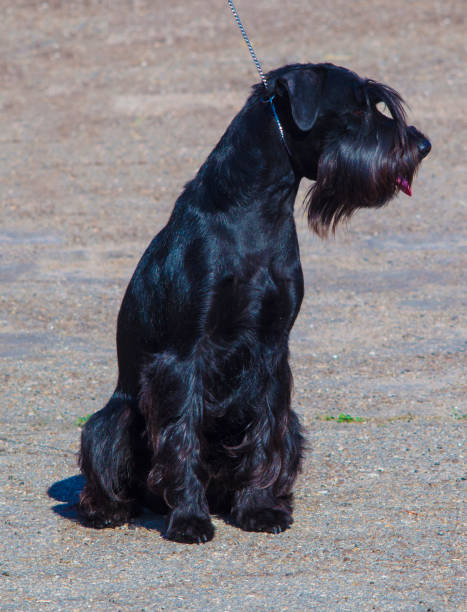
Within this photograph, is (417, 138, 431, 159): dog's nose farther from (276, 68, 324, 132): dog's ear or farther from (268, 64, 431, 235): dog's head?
(276, 68, 324, 132): dog's ear

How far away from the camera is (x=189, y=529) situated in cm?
438

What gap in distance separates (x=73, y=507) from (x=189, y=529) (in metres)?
0.77

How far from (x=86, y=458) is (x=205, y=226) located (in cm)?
122

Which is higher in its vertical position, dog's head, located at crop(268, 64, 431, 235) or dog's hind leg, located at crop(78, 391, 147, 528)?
dog's head, located at crop(268, 64, 431, 235)

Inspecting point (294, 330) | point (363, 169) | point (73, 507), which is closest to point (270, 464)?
point (73, 507)

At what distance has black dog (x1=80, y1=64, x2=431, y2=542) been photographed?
4262 millimetres

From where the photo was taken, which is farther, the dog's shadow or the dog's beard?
the dog's shadow

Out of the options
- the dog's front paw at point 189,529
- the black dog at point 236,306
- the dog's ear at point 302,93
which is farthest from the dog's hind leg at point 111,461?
the dog's ear at point 302,93

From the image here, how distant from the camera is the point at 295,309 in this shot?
4352mm

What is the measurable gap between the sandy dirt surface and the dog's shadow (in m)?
0.02

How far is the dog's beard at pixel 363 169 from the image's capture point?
438 cm

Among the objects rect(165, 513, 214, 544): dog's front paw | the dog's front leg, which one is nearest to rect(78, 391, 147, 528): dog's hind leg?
rect(165, 513, 214, 544): dog's front paw

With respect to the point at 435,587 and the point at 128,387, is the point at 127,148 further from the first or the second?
the point at 435,587

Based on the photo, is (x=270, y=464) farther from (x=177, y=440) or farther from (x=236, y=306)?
(x=236, y=306)
